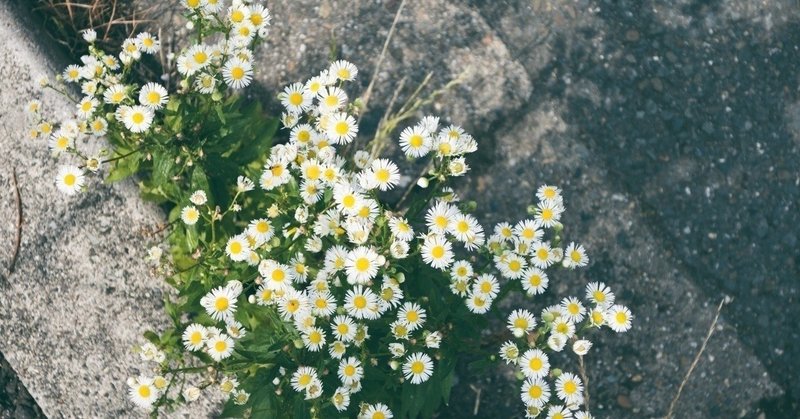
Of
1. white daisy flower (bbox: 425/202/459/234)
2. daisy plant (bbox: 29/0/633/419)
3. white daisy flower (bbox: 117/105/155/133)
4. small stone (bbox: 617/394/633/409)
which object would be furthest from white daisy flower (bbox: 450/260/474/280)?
white daisy flower (bbox: 117/105/155/133)

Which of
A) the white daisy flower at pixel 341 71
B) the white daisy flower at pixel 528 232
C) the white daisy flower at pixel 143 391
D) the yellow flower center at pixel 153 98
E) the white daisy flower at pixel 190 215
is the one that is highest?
the white daisy flower at pixel 341 71

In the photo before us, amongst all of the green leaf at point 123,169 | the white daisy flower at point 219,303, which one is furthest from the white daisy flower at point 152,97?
the white daisy flower at point 219,303

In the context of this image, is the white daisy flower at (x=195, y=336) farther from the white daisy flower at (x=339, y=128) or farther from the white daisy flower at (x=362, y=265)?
the white daisy flower at (x=339, y=128)

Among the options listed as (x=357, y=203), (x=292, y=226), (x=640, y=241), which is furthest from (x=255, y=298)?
(x=640, y=241)

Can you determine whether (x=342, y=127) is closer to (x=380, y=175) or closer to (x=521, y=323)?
(x=380, y=175)

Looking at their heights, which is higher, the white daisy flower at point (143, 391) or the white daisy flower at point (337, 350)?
the white daisy flower at point (143, 391)

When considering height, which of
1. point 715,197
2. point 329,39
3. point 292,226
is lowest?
point 292,226

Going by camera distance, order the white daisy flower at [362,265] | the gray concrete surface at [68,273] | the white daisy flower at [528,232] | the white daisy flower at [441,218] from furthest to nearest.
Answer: the gray concrete surface at [68,273] → the white daisy flower at [528,232] → the white daisy flower at [441,218] → the white daisy flower at [362,265]

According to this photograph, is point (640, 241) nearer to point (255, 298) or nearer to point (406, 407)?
point (406, 407)
